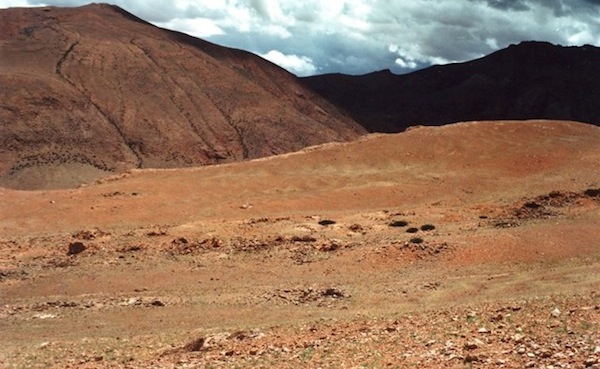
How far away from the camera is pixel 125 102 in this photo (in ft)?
197

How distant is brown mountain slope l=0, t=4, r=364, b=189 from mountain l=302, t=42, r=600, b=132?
69.3 feet

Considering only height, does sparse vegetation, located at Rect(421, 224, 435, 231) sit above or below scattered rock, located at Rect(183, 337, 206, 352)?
above

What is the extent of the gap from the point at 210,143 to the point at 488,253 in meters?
44.1

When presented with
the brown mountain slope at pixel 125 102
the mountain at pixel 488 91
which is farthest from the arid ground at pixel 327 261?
the mountain at pixel 488 91

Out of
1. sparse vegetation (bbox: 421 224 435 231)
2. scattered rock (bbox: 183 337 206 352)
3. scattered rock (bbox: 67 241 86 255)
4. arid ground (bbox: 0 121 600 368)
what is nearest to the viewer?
arid ground (bbox: 0 121 600 368)

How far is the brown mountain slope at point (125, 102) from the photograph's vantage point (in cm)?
5034

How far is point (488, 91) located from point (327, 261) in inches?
3665

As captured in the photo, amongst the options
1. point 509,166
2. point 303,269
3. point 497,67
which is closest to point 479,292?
point 303,269

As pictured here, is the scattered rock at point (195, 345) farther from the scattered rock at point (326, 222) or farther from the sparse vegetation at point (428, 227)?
the sparse vegetation at point (428, 227)

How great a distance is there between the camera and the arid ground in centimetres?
1040

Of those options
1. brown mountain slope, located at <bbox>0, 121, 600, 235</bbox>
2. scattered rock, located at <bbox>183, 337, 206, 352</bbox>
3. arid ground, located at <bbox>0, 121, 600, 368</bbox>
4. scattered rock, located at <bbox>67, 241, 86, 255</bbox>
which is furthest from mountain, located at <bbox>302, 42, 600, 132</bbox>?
scattered rock, located at <bbox>183, 337, 206, 352</bbox>

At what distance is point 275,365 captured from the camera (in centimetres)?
966

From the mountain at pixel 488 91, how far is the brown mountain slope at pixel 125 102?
21114 mm

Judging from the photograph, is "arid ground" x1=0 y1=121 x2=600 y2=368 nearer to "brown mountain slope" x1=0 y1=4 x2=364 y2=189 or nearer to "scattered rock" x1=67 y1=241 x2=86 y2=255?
"scattered rock" x1=67 y1=241 x2=86 y2=255
